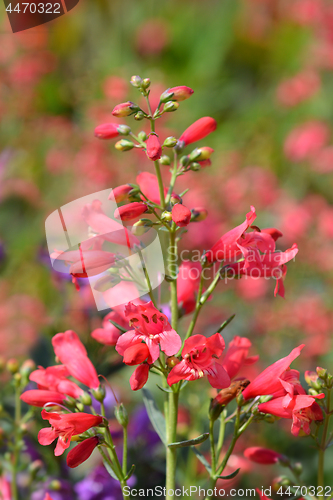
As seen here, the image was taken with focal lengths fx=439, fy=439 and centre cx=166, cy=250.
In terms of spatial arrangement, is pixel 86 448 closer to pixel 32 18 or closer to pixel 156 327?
pixel 156 327

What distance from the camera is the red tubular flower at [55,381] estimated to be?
3.21 ft

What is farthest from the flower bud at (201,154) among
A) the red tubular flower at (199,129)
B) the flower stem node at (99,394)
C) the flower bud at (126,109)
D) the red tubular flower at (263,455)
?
the red tubular flower at (263,455)

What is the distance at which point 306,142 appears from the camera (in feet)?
11.8

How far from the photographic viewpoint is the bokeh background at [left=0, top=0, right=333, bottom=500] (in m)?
2.01

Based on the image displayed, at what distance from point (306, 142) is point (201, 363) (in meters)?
3.18

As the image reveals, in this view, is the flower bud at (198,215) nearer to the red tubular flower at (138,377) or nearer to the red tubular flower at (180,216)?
the red tubular flower at (180,216)

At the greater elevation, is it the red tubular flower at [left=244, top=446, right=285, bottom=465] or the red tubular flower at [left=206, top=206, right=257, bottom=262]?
the red tubular flower at [left=206, top=206, right=257, bottom=262]

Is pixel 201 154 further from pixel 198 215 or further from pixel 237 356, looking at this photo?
pixel 237 356

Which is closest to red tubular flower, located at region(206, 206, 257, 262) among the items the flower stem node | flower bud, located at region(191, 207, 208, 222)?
flower bud, located at region(191, 207, 208, 222)

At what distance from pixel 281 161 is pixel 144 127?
164 centimetres

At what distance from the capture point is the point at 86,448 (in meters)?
0.83

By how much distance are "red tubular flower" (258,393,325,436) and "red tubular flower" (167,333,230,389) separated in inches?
5.5

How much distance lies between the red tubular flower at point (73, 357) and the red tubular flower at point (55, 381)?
0.02m

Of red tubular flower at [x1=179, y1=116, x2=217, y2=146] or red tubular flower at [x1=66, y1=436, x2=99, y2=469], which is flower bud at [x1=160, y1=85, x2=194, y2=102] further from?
red tubular flower at [x1=66, y1=436, x2=99, y2=469]
